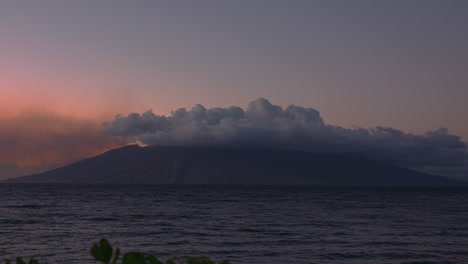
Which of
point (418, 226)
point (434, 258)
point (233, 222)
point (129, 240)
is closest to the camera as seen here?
point (434, 258)

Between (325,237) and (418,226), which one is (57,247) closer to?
(325,237)

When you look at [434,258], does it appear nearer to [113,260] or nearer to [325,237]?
[325,237]

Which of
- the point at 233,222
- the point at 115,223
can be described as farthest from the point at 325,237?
the point at 115,223

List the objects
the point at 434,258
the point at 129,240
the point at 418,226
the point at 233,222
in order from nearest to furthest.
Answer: the point at 434,258
the point at 129,240
the point at 418,226
the point at 233,222

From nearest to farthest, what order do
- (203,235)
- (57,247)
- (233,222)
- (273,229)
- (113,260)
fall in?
1. (113,260)
2. (57,247)
3. (203,235)
4. (273,229)
5. (233,222)

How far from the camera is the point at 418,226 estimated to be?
1939 inches

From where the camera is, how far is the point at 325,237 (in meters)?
38.8

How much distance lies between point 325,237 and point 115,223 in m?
25.6

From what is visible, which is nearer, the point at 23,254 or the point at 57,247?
the point at 23,254

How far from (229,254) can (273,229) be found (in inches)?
634

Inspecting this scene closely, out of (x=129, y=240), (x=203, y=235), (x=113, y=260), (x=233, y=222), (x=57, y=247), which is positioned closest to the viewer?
(x=113, y=260)

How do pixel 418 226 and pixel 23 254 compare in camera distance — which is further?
pixel 418 226

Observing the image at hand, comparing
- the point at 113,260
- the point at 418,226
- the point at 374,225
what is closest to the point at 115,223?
the point at 374,225

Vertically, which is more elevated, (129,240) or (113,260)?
(113,260)
